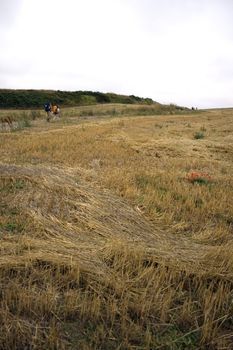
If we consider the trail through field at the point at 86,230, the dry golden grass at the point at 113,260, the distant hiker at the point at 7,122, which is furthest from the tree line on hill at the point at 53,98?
the trail through field at the point at 86,230

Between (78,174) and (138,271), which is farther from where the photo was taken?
(78,174)

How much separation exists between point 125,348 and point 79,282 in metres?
1.13

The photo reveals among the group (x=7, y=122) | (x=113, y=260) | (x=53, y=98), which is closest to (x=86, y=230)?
(x=113, y=260)

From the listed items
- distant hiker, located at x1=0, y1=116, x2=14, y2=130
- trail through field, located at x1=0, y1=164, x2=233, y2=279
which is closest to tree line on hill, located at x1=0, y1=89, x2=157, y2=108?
distant hiker, located at x1=0, y1=116, x2=14, y2=130

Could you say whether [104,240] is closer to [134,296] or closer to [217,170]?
[134,296]

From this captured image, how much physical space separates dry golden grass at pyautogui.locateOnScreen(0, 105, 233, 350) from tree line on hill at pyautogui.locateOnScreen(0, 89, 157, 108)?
1939 inches

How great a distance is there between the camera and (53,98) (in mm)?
60375

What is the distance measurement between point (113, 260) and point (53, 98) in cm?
5824

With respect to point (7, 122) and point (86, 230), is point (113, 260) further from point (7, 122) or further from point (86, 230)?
point (7, 122)

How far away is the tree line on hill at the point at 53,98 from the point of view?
5576 centimetres

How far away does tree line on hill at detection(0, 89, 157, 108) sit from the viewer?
55.8m

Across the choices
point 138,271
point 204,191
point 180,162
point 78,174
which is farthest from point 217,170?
point 138,271

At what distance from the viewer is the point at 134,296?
13.2ft

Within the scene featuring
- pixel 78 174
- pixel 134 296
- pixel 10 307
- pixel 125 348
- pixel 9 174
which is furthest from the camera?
pixel 78 174
